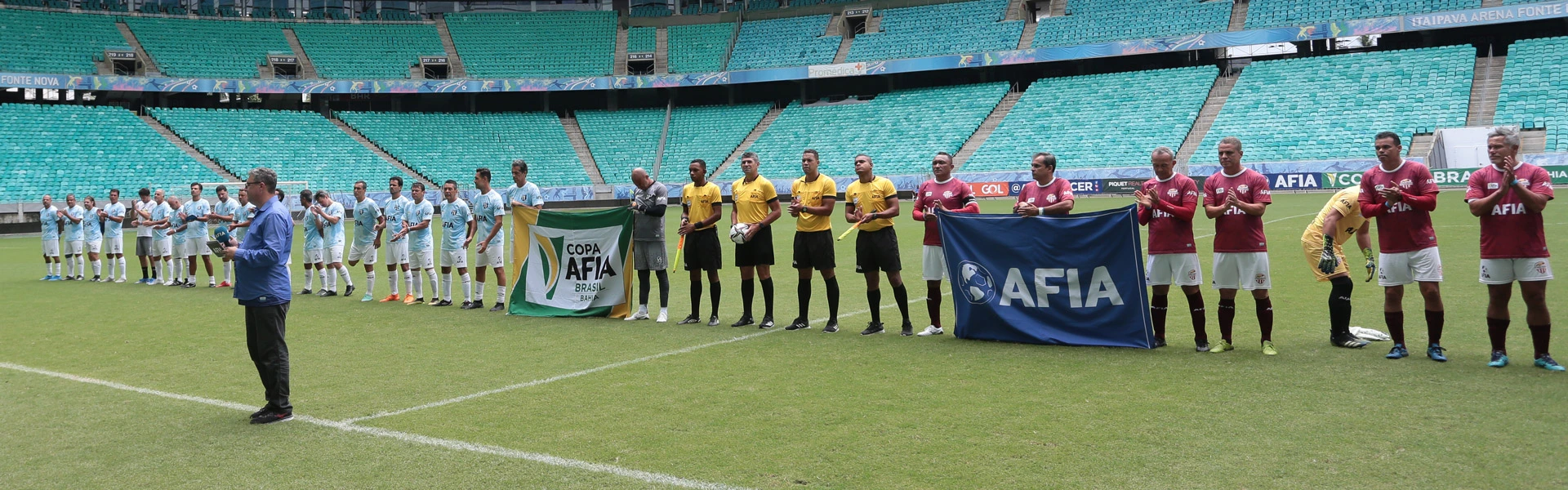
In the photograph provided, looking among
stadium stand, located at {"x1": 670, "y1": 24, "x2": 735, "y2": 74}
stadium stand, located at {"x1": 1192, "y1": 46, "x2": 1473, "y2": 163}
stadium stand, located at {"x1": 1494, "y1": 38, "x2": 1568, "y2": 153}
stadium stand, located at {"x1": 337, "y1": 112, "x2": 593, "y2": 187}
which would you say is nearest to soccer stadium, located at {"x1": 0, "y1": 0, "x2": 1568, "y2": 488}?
stadium stand, located at {"x1": 1192, "y1": 46, "x2": 1473, "y2": 163}

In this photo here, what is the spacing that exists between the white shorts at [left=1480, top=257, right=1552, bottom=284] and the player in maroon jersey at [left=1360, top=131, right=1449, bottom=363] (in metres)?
0.30

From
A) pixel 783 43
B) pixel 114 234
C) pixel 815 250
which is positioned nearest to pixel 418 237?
pixel 815 250

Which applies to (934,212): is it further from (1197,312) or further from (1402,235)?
(1402,235)

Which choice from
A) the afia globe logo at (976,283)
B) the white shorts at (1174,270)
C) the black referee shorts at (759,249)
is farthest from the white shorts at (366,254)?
the white shorts at (1174,270)

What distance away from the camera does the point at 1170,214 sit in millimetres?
8414

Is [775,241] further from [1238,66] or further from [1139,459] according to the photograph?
[1238,66]

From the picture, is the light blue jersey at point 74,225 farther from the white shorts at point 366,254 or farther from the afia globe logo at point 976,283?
the afia globe logo at point 976,283

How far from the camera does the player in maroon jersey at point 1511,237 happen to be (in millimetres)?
7012

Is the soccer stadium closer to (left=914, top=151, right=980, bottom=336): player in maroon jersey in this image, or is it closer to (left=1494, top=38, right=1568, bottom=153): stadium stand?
(left=914, top=151, right=980, bottom=336): player in maroon jersey

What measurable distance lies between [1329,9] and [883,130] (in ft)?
65.4

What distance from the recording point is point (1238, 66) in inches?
1793

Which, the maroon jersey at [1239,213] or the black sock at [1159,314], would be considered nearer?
the maroon jersey at [1239,213]

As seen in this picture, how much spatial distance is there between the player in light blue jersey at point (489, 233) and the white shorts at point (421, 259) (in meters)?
0.96

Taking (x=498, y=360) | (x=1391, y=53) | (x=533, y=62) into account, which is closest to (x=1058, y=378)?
(x=498, y=360)
